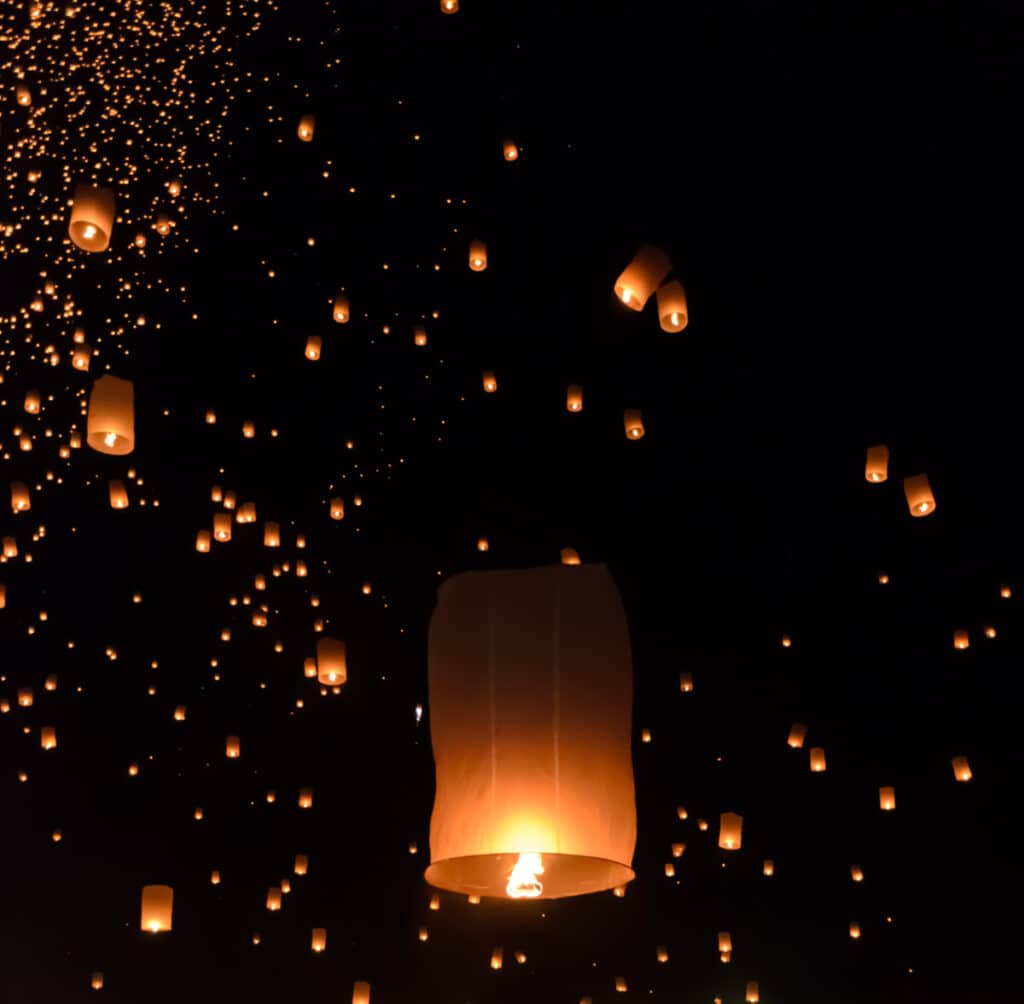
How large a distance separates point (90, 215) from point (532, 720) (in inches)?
74.8

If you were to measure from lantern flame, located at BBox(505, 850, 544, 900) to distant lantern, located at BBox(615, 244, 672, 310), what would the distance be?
74.5 inches

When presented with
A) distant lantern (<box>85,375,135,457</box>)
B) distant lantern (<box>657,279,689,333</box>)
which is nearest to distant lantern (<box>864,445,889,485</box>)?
distant lantern (<box>657,279,689,333</box>)

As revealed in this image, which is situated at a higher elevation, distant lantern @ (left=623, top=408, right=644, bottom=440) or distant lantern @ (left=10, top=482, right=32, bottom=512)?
distant lantern @ (left=623, top=408, right=644, bottom=440)

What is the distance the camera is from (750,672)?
23.4 feet

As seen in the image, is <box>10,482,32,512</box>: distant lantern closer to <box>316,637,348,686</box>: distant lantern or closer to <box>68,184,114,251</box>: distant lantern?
<box>316,637,348,686</box>: distant lantern

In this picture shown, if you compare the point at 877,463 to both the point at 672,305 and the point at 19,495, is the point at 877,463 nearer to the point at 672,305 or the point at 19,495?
the point at 672,305

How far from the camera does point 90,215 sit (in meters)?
3.20

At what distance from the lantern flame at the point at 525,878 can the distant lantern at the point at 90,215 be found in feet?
6.27

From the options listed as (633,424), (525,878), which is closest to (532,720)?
(525,878)

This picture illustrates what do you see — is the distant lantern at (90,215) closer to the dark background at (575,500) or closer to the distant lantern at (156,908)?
the dark background at (575,500)

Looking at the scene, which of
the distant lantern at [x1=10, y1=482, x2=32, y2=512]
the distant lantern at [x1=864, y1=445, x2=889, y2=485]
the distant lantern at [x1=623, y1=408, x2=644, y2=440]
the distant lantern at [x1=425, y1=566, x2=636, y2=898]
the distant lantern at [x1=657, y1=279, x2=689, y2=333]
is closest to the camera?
the distant lantern at [x1=425, y1=566, x2=636, y2=898]

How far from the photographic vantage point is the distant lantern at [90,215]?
3.19 metres

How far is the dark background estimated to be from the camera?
5.44 metres

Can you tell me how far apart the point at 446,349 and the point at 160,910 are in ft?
8.62
